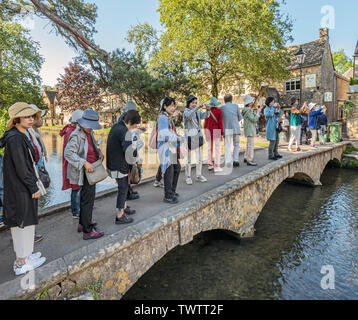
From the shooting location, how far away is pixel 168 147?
438 centimetres

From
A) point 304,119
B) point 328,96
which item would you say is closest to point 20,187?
point 304,119

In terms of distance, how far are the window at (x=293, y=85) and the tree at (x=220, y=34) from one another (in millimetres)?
12198

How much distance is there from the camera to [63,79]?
1233 inches

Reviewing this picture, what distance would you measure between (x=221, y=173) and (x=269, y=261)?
2.55 m

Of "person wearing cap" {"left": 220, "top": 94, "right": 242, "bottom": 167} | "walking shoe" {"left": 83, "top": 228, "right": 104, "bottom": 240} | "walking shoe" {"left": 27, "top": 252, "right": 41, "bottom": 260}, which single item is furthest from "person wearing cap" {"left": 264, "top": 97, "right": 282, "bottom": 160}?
"walking shoe" {"left": 27, "top": 252, "right": 41, "bottom": 260}

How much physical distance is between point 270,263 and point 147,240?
3.43 metres

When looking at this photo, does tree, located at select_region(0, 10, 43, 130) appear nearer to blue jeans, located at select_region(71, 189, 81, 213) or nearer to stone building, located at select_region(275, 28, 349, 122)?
blue jeans, located at select_region(71, 189, 81, 213)

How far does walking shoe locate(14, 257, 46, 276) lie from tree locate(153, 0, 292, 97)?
1215 cm

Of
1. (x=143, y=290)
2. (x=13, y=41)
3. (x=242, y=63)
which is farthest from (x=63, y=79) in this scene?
(x=143, y=290)

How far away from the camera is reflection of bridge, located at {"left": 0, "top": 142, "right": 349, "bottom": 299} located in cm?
253

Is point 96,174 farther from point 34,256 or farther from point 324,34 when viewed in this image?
point 324,34

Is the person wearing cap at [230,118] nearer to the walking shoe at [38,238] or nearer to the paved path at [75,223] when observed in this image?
the paved path at [75,223]

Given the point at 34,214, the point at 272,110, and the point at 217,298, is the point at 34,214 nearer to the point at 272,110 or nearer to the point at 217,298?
the point at 217,298

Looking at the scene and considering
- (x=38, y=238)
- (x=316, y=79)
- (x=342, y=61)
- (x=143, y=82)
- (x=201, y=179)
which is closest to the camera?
(x=38, y=238)
